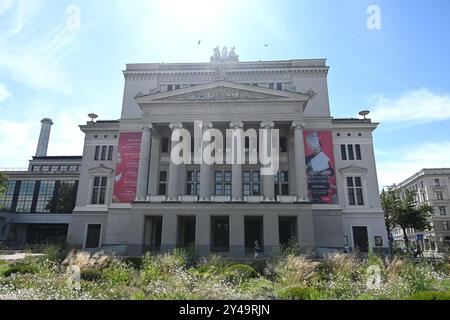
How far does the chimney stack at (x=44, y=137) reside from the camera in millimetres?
79625

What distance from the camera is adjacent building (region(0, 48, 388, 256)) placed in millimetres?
32500

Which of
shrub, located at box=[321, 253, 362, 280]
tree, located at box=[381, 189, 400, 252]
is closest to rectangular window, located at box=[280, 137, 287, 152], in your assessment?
shrub, located at box=[321, 253, 362, 280]

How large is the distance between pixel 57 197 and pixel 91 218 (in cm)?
2729

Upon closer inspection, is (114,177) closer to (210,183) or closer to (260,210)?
(210,183)

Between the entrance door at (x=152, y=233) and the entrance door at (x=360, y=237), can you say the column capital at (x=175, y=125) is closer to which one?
the entrance door at (x=152, y=233)

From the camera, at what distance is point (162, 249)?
3123 cm

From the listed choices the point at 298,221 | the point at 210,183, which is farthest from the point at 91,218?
the point at 298,221

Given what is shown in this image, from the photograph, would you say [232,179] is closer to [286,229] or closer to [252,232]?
[252,232]

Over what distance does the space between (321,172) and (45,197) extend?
57.5 metres

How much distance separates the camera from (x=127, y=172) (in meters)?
38.9

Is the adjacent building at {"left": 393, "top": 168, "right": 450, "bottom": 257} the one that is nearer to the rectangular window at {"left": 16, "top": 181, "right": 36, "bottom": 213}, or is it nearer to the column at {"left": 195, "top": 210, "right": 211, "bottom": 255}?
the column at {"left": 195, "top": 210, "right": 211, "bottom": 255}

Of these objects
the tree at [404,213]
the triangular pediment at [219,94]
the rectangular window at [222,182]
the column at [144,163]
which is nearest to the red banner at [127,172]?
the column at [144,163]

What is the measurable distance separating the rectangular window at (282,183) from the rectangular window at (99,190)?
968 inches
